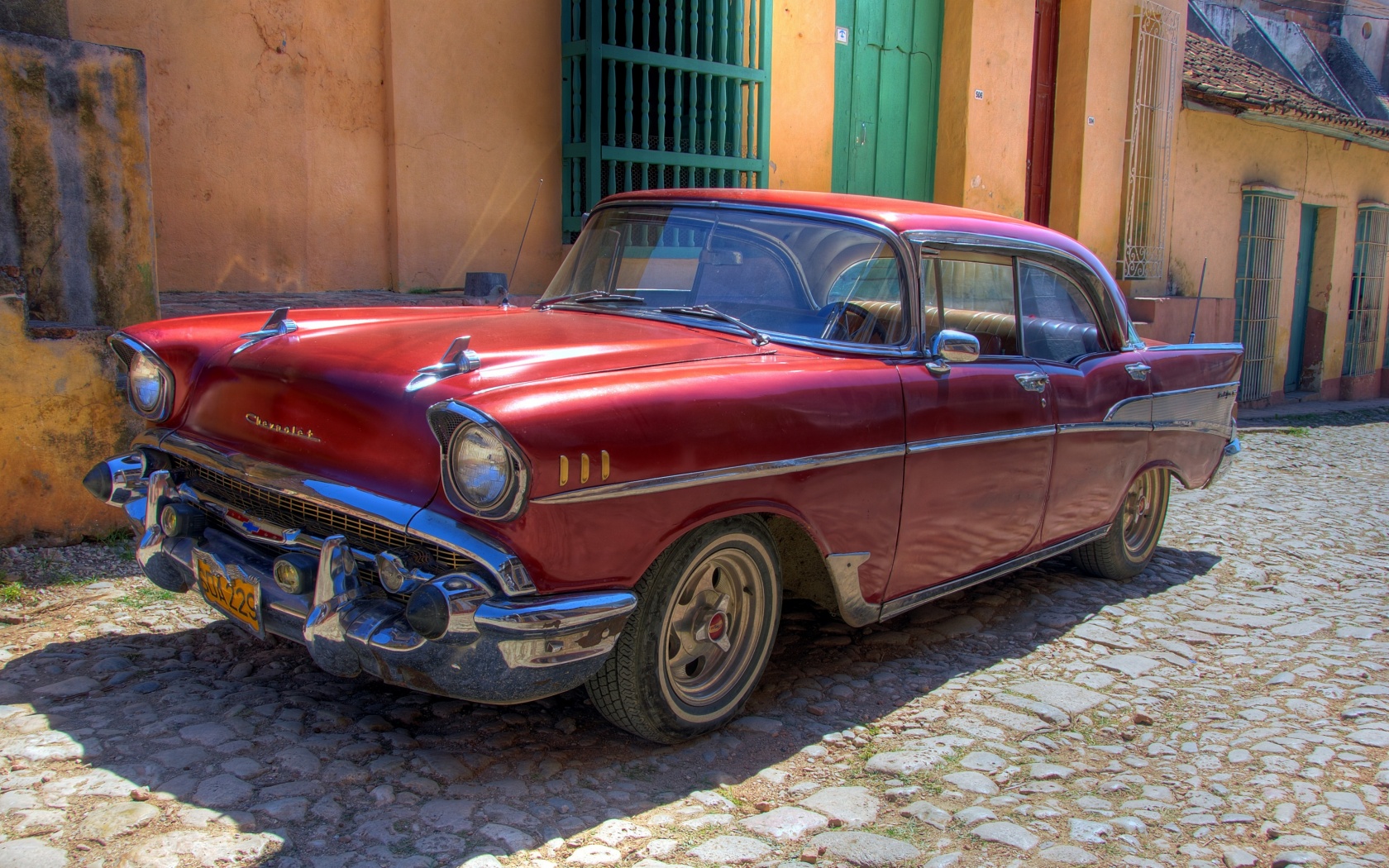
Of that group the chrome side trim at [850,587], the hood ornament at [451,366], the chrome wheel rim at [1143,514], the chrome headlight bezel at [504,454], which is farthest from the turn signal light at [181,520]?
the chrome wheel rim at [1143,514]

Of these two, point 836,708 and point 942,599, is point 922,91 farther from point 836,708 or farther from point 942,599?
point 836,708

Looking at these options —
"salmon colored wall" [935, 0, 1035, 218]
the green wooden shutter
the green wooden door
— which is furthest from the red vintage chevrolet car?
"salmon colored wall" [935, 0, 1035, 218]

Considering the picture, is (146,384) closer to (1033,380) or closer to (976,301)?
(976,301)

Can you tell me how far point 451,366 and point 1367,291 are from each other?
1611 cm

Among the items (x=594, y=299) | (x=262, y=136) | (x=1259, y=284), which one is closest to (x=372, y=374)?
(x=594, y=299)

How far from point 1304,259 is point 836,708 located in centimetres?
1378

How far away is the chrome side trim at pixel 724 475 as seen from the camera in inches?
98.7

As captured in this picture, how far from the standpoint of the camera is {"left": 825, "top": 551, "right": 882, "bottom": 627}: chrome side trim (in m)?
3.19

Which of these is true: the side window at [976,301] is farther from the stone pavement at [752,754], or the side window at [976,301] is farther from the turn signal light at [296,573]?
the turn signal light at [296,573]

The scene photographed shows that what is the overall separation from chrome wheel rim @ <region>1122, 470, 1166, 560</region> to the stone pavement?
677mm

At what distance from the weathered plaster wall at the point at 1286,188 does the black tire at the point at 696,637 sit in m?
10.5

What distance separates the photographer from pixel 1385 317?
15.7 m

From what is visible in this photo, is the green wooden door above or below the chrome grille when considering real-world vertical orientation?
above

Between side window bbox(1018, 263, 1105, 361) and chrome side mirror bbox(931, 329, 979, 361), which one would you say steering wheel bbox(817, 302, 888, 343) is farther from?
side window bbox(1018, 263, 1105, 361)
